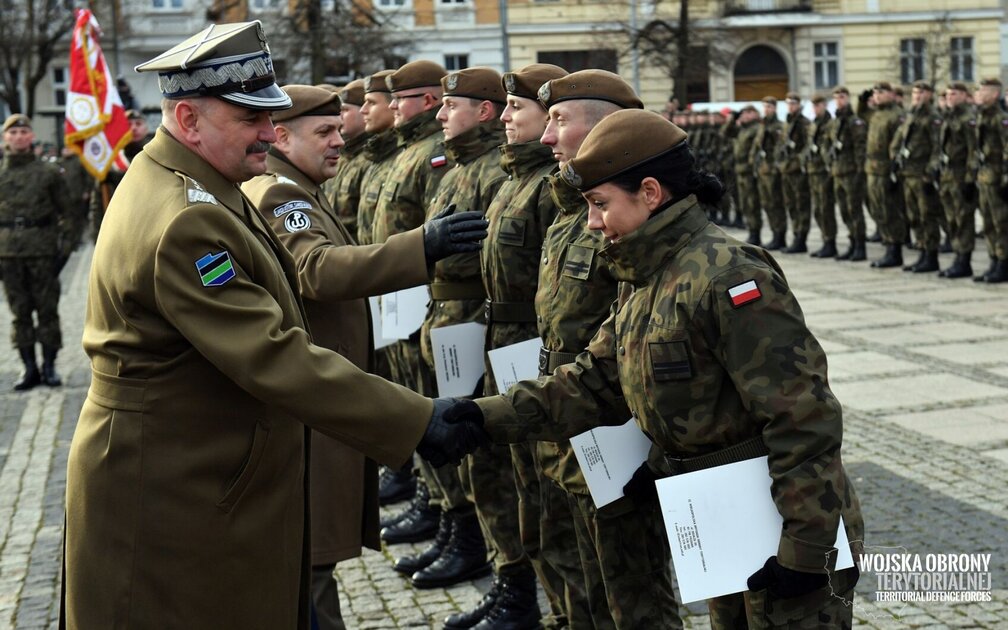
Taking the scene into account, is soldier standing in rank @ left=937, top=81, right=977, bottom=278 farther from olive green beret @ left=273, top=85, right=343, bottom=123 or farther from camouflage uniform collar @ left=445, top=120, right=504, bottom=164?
olive green beret @ left=273, top=85, right=343, bottom=123

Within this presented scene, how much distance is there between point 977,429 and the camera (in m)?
8.27

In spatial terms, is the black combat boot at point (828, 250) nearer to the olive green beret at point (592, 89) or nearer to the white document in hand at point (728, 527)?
the olive green beret at point (592, 89)

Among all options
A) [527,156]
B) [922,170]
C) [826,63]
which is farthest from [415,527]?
[826,63]

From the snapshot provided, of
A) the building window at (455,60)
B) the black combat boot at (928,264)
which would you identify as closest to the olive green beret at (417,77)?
the black combat boot at (928,264)

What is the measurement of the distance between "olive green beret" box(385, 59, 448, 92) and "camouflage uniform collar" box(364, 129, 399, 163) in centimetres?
71

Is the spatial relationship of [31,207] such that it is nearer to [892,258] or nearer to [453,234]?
[453,234]

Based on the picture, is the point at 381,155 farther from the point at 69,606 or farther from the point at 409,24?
the point at 409,24

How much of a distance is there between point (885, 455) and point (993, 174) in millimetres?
8574

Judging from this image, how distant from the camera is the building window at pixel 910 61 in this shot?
45.8m

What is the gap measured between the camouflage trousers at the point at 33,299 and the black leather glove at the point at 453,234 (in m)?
8.99

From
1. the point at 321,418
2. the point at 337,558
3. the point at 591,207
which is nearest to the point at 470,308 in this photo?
the point at 337,558

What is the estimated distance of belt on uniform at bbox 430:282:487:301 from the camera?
6.00 metres

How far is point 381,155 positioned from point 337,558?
12.6ft

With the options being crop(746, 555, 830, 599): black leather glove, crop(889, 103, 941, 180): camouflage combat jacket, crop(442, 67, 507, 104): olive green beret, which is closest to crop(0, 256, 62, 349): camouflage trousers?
crop(442, 67, 507, 104): olive green beret
